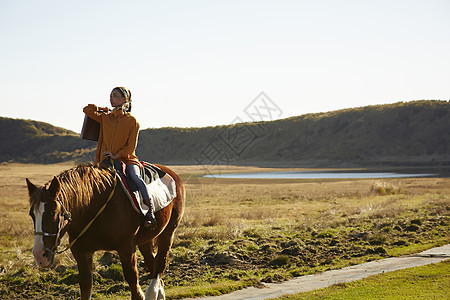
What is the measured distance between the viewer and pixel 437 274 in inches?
365

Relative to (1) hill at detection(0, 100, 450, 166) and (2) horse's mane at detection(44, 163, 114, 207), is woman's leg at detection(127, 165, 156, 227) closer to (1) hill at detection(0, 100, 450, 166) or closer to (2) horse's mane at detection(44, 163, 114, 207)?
(2) horse's mane at detection(44, 163, 114, 207)

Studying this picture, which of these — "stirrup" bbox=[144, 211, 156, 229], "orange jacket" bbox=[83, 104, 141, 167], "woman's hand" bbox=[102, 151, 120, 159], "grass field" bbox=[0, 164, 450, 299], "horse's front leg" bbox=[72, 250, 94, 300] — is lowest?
"grass field" bbox=[0, 164, 450, 299]

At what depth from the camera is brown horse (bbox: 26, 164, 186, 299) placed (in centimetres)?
462

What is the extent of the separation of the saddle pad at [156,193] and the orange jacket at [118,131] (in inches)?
16.3

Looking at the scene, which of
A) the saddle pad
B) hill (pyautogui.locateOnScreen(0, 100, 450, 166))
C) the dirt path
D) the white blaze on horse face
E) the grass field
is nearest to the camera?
the white blaze on horse face

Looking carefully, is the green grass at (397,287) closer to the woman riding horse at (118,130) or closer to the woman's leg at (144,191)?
the woman's leg at (144,191)

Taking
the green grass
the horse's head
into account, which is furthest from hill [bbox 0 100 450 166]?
the horse's head

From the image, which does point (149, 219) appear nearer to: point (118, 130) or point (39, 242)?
point (118, 130)

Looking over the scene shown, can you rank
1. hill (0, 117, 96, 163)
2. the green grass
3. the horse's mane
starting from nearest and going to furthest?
the horse's mane < the green grass < hill (0, 117, 96, 163)

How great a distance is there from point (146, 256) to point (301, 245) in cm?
699

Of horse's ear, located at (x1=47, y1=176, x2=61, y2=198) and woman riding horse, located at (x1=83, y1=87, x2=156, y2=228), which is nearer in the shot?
horse's ear, located at (x1=47, y1=176, x2=61, y2=198)

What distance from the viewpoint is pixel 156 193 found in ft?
20.9

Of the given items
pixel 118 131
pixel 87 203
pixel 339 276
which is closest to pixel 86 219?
pixel 87 203

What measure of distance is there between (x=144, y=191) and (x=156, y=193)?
49 cm
